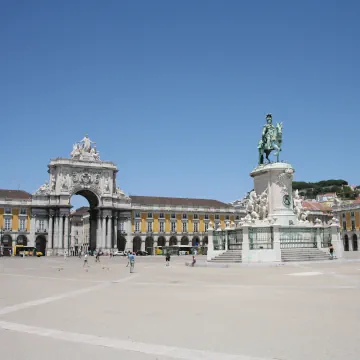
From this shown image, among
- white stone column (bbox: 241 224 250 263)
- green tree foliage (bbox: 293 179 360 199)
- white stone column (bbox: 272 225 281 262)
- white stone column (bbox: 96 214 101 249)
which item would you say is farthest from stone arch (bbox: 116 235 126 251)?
Result: green tree foliage (bbox: 293 179 360 199)

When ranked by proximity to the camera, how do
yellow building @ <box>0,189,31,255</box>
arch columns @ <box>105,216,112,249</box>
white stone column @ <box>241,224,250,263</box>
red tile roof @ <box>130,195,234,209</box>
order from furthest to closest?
red tile roof @ <box>130,195,234,209</box>, arch columns @ <box>105,216,112,249</box>, yellow building @ <box>0,189,31,255</box>, white stone column @ <box>241,224,250,263</box>

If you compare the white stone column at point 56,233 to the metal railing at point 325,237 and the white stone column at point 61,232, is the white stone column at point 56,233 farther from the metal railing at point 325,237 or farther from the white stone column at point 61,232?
the metal railing at point 325,237

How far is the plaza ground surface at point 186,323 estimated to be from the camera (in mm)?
6875

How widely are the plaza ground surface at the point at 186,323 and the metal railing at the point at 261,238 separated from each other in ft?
39.6

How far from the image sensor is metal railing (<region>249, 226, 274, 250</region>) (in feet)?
90.0

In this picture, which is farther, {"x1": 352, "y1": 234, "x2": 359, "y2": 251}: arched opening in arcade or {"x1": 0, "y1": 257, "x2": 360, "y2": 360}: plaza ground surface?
{"x1": 352, "y1": 234, "x2": 359, "y2": 251}: arched opening in arcade

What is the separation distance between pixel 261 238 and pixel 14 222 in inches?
2749

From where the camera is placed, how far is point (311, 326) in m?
8.42

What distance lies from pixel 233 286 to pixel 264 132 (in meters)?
19.4

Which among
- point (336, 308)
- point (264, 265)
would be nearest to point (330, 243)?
point (264, 265)

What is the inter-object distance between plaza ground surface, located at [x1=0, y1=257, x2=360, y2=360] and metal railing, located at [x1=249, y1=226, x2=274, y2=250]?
12.1m

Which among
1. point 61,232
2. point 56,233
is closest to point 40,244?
point 56,233

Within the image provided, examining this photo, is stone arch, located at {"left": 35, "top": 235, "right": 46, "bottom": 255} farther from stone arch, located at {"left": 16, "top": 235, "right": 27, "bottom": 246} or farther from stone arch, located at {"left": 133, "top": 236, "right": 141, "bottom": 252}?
stone arch, located at {"left": 133, "top": 236, "right": 141, "bottom": 252}

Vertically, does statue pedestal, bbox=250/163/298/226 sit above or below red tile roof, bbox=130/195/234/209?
below
